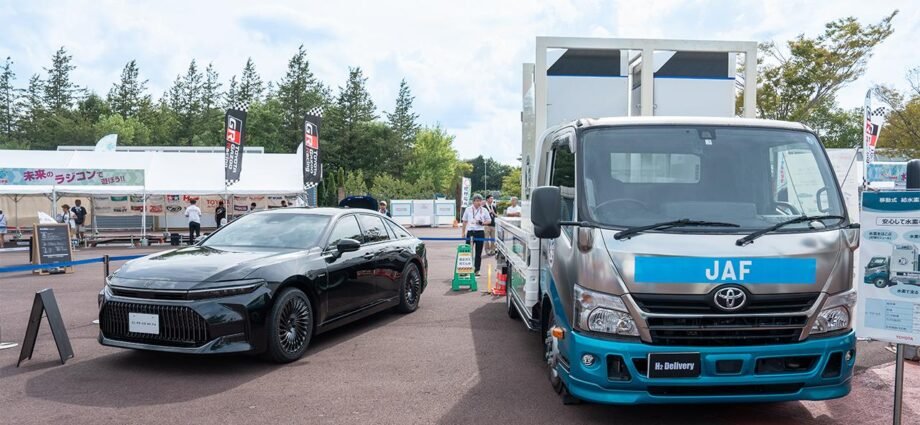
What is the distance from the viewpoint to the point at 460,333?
7559 mm

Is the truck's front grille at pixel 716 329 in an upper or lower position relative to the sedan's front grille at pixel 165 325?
upper

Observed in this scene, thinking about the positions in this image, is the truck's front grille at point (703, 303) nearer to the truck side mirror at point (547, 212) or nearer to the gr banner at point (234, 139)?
the truck side mirror at point (547, 212)

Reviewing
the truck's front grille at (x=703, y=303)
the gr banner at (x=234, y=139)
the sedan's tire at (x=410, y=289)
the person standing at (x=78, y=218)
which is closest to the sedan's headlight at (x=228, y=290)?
the sedan's tire at (x=410, y=289)

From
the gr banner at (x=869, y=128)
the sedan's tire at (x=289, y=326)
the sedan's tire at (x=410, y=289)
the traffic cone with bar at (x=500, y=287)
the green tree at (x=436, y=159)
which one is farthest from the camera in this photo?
the green tree at (x=436, y=159)

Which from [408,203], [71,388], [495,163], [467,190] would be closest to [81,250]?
[467,190]

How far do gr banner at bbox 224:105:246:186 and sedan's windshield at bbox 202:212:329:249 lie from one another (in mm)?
15661

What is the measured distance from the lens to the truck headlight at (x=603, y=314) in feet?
13.0

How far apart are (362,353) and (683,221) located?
3.78 metres

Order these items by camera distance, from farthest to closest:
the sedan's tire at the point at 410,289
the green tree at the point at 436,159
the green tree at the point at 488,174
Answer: the green tree at the point at 488,174 → the green tree at the point at 436,159 → the sedan's tire at the point at 410,289

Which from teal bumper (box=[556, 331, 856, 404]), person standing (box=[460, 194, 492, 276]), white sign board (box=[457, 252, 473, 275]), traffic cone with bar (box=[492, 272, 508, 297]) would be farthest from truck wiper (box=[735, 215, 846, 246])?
person standing (box=[460, 194, 492, 276])

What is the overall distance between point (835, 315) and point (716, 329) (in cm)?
85

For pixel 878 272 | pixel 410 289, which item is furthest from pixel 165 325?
pixel 878 272

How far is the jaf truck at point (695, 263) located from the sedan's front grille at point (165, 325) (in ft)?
10.2

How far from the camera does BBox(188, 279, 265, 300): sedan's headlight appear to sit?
5.57 meters
